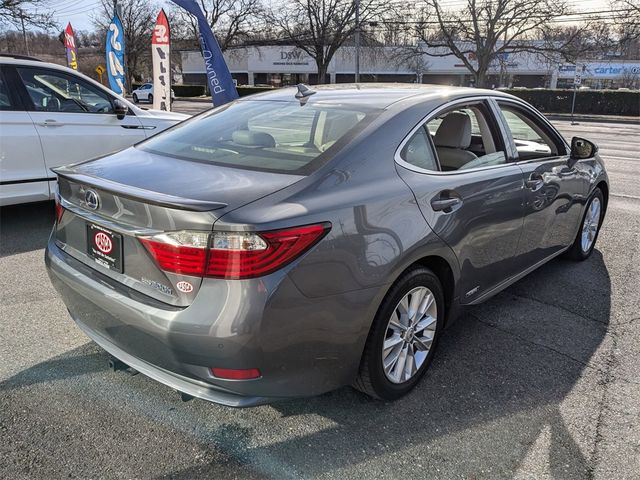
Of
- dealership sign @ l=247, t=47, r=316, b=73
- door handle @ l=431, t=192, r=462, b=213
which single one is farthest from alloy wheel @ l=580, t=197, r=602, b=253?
dealership sign @ l=247, t=47, r=316, b=73

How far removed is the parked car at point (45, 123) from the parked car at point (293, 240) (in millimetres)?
3048

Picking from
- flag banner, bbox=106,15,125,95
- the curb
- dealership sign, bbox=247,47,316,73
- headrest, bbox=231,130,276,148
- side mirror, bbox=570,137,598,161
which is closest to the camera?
headrest, bbox=231,130,276,148

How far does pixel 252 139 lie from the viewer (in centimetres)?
296

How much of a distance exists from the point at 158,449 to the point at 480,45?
42990mm

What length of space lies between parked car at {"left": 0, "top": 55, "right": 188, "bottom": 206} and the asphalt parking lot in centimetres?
224

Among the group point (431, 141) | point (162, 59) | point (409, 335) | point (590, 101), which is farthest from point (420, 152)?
point (590, 101)

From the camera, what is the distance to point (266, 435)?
2518 mm

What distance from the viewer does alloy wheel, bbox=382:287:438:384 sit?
2660 mm

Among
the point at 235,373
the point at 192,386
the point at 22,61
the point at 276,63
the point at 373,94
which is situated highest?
the point at 276,63

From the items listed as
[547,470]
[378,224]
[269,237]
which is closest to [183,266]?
[269,237]

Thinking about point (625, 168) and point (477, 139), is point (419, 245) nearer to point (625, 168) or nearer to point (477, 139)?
point (477, 139)

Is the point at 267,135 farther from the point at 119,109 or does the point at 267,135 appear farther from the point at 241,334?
the point at 119,109

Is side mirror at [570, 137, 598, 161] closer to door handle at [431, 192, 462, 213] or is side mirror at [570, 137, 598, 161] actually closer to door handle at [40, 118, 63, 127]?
A: door handle at [431, 192, 462, 213]

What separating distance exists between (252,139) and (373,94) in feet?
2.60
